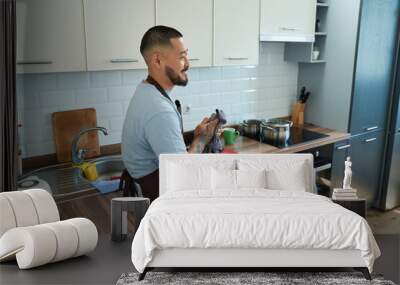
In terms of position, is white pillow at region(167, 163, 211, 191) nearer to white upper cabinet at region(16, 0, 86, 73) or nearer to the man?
the man

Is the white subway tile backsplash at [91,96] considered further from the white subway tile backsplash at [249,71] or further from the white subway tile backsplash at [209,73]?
the white subway tile backsplash at [249,71]

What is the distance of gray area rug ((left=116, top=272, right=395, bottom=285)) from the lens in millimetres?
1072

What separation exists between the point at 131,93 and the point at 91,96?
0.96 feet

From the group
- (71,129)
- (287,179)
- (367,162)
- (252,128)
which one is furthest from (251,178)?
(367,162)

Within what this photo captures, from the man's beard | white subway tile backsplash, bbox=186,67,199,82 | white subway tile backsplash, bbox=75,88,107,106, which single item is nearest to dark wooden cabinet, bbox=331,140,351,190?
white subway tile backsplash, bbox=186,67,199,82

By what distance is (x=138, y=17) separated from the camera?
2.43 m

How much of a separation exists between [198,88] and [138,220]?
2.03 m

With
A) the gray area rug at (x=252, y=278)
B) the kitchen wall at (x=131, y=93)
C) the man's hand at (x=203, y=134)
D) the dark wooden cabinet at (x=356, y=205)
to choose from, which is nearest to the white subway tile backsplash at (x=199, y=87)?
the kitchen wall at (x=131, y=93)

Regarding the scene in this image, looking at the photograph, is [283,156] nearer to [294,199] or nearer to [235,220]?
[294,199]

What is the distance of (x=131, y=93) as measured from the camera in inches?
114

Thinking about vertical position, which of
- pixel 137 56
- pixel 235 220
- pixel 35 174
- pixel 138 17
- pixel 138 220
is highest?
pixel 138 17

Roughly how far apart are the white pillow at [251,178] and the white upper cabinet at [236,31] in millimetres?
1731

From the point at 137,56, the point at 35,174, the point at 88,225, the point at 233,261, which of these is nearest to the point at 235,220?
the point at 233,261

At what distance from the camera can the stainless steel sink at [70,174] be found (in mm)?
2398
